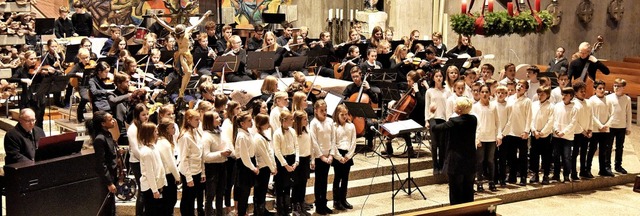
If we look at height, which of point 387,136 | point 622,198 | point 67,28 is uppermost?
point 67,28

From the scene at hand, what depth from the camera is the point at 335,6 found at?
883 inches

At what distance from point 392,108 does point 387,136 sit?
39 centimetres

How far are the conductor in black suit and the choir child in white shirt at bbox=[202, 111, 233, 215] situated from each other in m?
2.50

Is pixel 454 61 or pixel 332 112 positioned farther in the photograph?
pixel 454 61

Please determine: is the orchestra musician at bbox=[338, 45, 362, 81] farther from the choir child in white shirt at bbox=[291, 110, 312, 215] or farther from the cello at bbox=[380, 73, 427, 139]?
the choir child in white shirt at bbox=[291, 110, 312, 215]

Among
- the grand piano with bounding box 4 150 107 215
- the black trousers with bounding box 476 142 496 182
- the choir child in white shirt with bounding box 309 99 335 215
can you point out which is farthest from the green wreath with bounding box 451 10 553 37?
the grand piano with bounding box 4 150 107 215

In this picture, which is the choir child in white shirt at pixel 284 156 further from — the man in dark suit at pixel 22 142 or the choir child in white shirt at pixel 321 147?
the man in dark suit at pixel 22 142

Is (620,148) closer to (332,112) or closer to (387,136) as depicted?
(387,136)

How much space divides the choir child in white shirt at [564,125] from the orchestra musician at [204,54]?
197 inches

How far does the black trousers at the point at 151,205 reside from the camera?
9.42 m

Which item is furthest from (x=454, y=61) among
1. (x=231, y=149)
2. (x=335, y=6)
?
(x=335, y=6)

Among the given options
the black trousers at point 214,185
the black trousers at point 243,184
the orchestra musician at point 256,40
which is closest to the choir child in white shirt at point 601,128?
the black trousers at point 243,184

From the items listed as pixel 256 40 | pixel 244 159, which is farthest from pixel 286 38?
pixel 244 159

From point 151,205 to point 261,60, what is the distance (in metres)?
4.99
